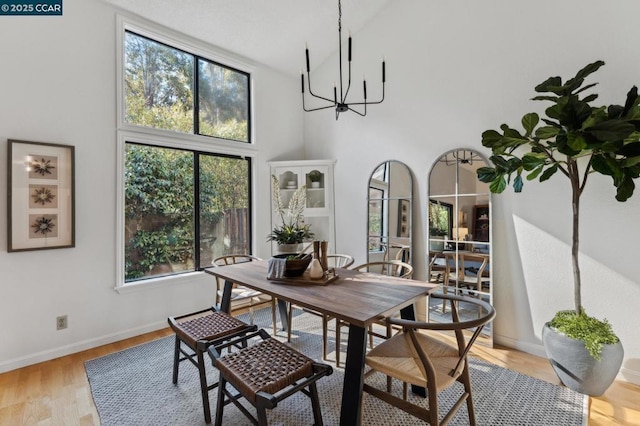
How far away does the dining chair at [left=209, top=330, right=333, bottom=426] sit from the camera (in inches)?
55.8

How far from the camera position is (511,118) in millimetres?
2775

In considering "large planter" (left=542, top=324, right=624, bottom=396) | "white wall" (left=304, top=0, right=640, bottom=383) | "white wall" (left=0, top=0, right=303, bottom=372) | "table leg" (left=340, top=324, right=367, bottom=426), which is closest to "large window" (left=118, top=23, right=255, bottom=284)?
"white wall" (left=0, top=0, right=303, bottom=372)

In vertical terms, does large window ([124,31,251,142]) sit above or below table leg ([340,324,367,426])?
above

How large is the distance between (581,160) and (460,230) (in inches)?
43.0

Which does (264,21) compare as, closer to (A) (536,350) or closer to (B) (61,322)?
(B) (61,322)

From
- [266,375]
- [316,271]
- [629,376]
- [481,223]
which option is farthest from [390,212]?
[266,375]

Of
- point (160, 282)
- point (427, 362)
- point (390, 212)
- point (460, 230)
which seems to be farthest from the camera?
point (390, 212)

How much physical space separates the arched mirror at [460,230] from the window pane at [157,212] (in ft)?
8.88

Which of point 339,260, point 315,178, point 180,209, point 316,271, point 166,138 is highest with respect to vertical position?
point 166,138

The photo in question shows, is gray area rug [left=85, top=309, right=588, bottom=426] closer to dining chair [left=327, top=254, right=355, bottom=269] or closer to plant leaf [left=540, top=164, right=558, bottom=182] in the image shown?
dining chair [left=327, top=254, right=355, bottom=269]

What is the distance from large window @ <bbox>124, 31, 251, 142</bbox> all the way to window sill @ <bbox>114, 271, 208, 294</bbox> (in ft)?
5.25

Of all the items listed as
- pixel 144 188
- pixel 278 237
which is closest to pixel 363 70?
pixel 278 237

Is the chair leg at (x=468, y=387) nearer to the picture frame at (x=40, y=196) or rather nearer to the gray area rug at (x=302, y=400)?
the gray area rug at (x=302, y=400)

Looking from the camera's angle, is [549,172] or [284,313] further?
[284,313]
